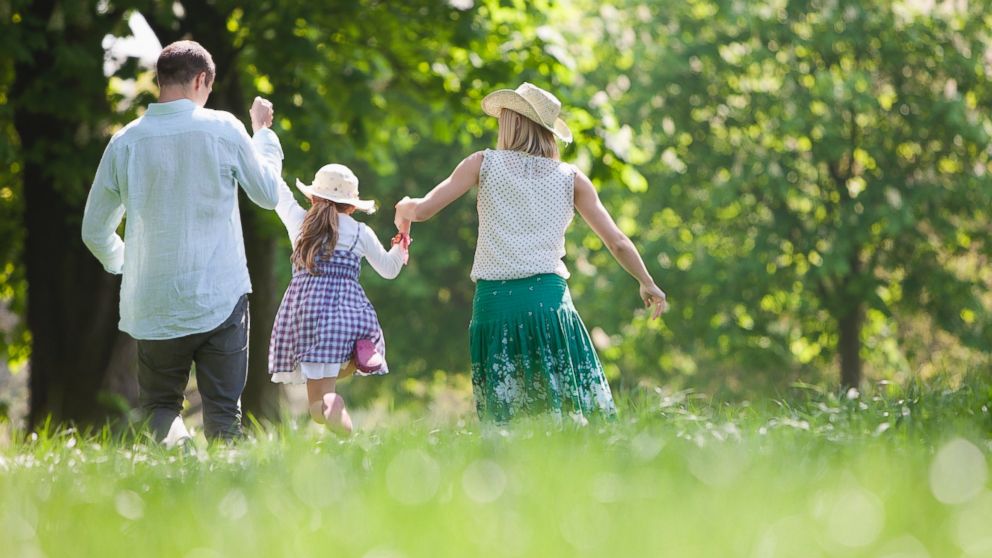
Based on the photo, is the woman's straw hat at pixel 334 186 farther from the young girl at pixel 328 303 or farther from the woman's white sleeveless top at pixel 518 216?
the woman's white sleeveless top at pixel 518 216

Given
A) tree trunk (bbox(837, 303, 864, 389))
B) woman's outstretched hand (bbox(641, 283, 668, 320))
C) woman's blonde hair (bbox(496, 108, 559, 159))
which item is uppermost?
woman's blonde hair (bbox(496, 108, 559, 159))

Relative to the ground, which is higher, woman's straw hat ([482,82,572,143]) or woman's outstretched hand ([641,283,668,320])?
woman's straw hat ([482,82,572,143])

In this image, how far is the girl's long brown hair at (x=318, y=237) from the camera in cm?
614

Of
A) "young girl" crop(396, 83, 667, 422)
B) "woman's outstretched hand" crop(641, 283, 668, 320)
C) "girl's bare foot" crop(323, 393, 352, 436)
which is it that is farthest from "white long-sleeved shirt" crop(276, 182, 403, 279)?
"woman's outstretched hand" crop(641, 283, 668, 320)

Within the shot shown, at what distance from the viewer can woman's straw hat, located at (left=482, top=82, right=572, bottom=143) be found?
5793mm

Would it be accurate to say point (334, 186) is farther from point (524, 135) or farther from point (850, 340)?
point (850, 340)

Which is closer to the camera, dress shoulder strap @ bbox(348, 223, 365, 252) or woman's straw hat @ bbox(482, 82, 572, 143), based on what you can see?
woman's straw hat @ bbox(482, 82, 572, 143)

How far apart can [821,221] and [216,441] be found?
18779mm

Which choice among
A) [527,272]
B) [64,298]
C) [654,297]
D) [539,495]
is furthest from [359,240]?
[64,298]

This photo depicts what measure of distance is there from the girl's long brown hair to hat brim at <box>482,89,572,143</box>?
0.96 m

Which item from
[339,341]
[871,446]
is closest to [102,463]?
[339,341]

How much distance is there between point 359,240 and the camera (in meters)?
6.23

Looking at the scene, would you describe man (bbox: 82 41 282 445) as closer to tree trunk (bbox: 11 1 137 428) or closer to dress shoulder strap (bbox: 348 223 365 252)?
dress shoulder strap (bbox: 348 223 365 252)

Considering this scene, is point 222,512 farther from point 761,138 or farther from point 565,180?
point 761,138
